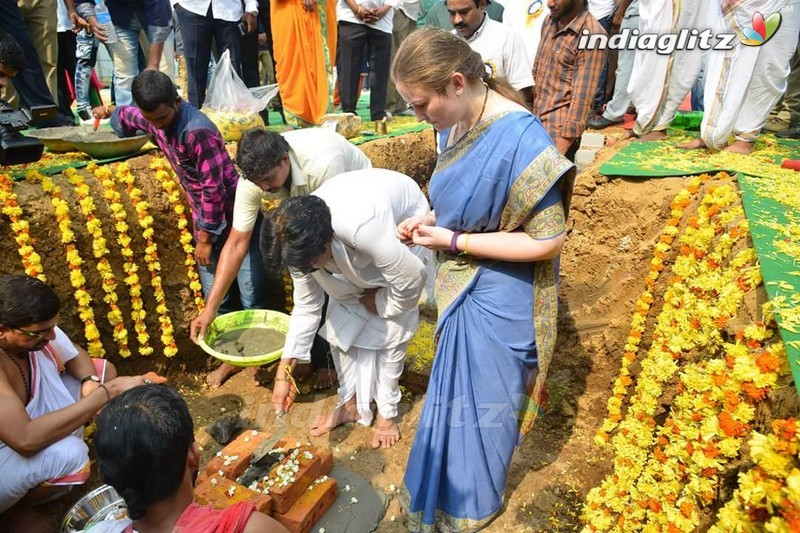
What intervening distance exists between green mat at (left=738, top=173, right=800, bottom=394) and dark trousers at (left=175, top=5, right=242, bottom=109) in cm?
481

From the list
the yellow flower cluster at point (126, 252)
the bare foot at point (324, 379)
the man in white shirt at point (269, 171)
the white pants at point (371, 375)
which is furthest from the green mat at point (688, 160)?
the yellow flower cluster at point (126, 252)

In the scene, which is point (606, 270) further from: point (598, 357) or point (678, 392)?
point (678, 392)

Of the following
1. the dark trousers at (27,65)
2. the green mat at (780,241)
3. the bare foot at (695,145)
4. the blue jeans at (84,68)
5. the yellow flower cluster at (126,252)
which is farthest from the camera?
the blue jeans at (84,68)

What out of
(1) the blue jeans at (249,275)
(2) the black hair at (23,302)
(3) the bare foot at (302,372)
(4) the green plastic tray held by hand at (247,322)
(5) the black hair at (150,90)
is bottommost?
(3) the bare foot at (302,372)

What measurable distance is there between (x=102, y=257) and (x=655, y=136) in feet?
16.6

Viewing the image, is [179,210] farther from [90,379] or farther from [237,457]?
[237,457]

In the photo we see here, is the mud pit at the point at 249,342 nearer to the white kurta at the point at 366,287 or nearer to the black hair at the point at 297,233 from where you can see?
the white kurta at the point at 366,287

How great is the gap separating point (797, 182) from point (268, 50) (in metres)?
6.34

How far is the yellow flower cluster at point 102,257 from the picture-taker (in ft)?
10.5

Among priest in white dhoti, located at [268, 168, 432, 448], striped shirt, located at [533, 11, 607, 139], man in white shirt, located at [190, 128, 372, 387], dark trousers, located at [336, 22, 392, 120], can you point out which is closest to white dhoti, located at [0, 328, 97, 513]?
man in white shirt, located at [190, 128, 372, 387]

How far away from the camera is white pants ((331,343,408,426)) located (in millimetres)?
3031

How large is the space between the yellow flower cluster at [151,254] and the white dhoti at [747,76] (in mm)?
4546

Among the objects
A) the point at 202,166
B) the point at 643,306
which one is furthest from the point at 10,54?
the point at 643,306

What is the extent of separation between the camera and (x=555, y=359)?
3.80m
